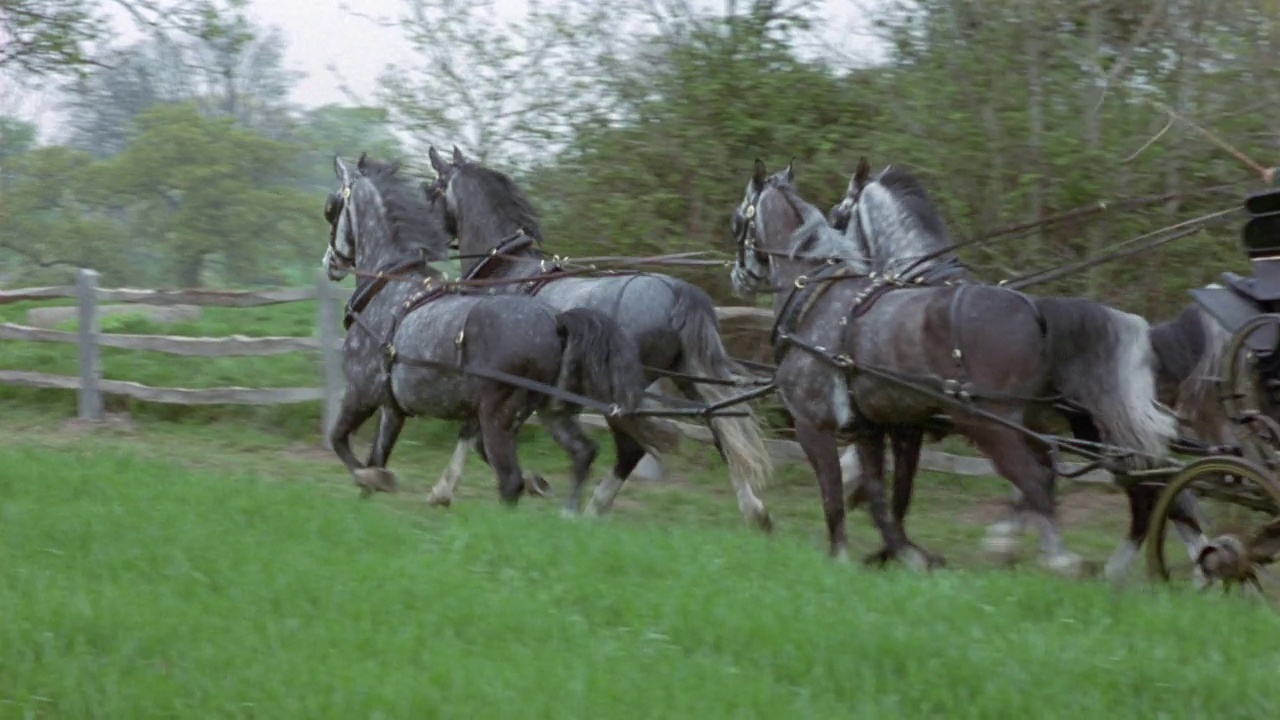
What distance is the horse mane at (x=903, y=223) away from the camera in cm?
870

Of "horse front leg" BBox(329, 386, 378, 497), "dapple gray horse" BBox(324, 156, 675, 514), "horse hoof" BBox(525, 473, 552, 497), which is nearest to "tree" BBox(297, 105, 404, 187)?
"dapple gray horse" BBox(324, 156, 675, 514)

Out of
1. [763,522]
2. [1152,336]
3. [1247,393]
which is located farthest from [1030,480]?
[763,522]

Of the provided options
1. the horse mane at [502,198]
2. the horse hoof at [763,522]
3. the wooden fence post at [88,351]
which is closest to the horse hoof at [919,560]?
the horse hoof at [763,522]

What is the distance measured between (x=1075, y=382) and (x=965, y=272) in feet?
4.70

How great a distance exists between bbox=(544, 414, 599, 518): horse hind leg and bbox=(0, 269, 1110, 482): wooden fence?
2767mm

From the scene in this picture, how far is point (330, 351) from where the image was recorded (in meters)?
13.9

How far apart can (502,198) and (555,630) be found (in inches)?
229

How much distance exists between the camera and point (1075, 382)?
766cm

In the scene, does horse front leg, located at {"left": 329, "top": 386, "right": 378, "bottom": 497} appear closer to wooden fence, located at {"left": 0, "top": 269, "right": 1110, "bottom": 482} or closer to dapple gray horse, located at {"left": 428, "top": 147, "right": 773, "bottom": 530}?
dapple gray horse, located at {"left": 428, "top": 147, "right": 773, "bottom": 530}

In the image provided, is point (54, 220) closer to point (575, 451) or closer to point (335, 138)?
point (335, 138)

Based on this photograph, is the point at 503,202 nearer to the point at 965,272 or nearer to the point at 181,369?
the point at 965,272

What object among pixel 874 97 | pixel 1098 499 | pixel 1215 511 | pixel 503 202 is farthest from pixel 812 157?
pixel 1215 511

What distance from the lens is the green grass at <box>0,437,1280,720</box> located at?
192 inches

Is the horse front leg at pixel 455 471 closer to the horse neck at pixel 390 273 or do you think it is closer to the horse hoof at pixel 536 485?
the horse hoof at pixel 536 485
